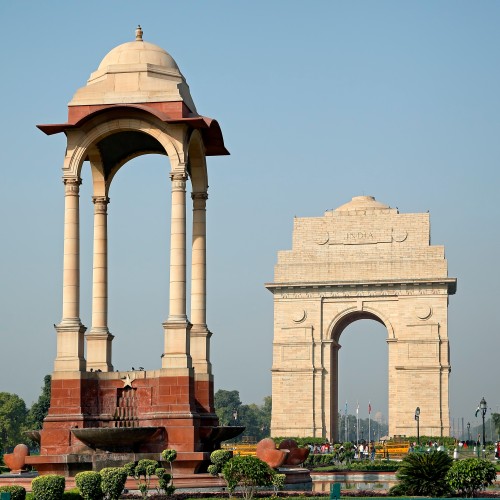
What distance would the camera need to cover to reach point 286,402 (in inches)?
2985

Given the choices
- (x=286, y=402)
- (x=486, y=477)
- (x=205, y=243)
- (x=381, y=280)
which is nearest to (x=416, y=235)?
(x=381, y=280)

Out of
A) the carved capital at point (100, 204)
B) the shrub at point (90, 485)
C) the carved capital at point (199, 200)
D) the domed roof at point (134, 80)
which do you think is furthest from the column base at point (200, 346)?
the shrub at point (90, 485)

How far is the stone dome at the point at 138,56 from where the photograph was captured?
2844 cm

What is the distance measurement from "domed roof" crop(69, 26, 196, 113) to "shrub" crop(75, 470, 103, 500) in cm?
949

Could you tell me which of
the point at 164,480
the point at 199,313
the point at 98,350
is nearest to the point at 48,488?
the point at 164,480

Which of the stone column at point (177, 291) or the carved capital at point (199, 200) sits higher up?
the carved capital at point (199, 200)

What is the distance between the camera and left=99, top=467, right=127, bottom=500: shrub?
70.2 feet

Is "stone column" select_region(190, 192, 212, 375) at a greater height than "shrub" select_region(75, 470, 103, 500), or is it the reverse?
"stone column" select_region(190, 192, 212, 375)

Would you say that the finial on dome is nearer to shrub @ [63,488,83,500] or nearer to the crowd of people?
shrub @ [63,488,83,500]

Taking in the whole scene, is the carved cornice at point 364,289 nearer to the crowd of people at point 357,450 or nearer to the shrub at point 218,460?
the crowd of people at point 357,450

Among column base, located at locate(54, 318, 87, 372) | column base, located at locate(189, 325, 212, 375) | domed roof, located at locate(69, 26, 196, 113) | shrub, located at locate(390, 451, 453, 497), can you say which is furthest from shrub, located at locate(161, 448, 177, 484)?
domed roof, located at locate(69, 26, 196, 113)

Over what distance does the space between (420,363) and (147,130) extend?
48.8 metres

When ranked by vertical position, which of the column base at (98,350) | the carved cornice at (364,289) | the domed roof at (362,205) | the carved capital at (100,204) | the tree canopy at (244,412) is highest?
the domed roof at (362,205)

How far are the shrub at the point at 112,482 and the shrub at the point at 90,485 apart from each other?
0.09m
